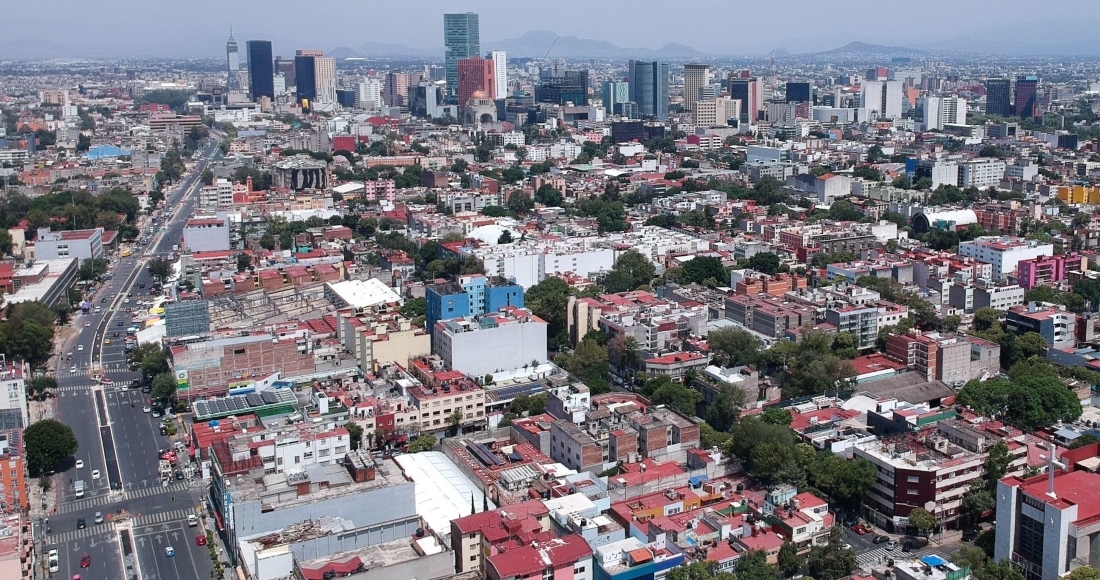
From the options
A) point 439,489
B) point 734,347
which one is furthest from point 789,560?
point 734,347

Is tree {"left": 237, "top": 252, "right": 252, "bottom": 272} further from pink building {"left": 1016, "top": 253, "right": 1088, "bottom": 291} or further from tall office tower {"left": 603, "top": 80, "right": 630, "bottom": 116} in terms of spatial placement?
tall office tower {"left": 603, "top": 80, "right": 630, "bottom": 116}

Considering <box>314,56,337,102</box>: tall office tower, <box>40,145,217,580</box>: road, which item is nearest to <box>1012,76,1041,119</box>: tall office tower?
<box>314,56,337,102</box>: tall office tower

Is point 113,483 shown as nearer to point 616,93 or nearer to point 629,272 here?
point 629,272

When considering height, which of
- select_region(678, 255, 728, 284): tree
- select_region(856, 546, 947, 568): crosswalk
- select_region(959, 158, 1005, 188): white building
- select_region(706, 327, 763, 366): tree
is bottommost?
select_region(856, 546, 947, 568): crosswalk

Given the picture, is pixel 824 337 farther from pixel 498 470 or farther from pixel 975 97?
pixel 975 97

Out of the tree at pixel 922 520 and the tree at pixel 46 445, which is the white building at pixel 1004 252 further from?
the tree at pixel 46 445

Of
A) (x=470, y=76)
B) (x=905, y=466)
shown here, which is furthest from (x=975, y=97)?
(x=905, y=466)
